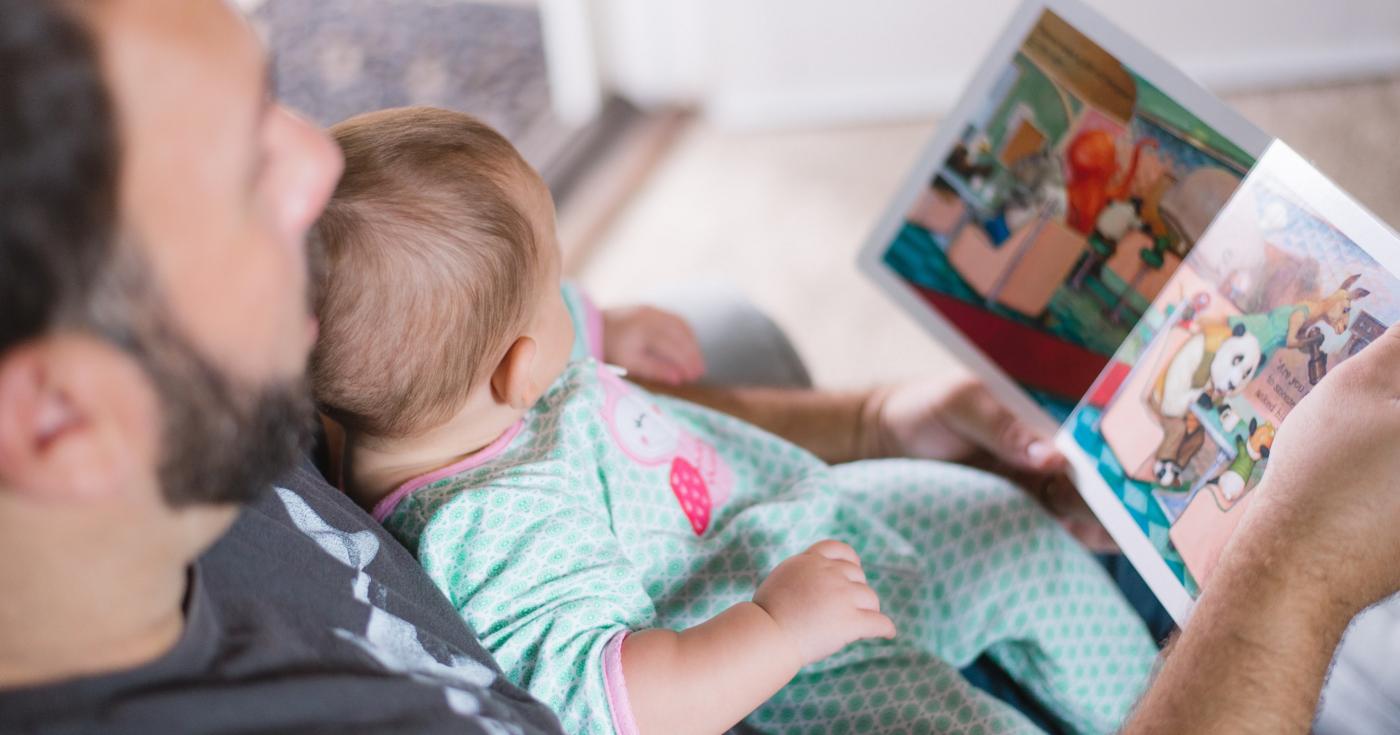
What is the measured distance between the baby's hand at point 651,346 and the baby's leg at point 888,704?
1.26 feet

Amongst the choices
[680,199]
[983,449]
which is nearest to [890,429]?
[983,449]

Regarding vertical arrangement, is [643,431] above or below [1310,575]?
below

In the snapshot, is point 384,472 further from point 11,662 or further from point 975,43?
point 975,43

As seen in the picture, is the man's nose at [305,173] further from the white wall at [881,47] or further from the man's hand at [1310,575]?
the white wall at [881,47]

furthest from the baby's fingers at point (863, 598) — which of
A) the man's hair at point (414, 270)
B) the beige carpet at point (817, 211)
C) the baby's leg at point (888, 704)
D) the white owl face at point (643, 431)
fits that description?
the beige carpet at point (817, 211)

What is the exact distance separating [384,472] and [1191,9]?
7.65 ft

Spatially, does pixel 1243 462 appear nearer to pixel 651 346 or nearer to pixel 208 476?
pixel 651 346

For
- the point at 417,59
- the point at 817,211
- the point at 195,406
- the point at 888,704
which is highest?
the point at 195,406

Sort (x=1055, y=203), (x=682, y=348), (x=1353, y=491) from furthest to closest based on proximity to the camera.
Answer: (x=682, y=348) → (x=1055, y=203) → (x=1353, y=491)

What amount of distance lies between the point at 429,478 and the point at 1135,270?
69 centimetres

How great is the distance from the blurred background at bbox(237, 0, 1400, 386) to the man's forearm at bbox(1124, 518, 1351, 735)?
4.94 feet

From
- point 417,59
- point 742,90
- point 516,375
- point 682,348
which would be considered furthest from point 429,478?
point 742,90

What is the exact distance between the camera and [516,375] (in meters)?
0.86

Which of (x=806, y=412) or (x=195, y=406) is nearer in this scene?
(x=195, y=406)
